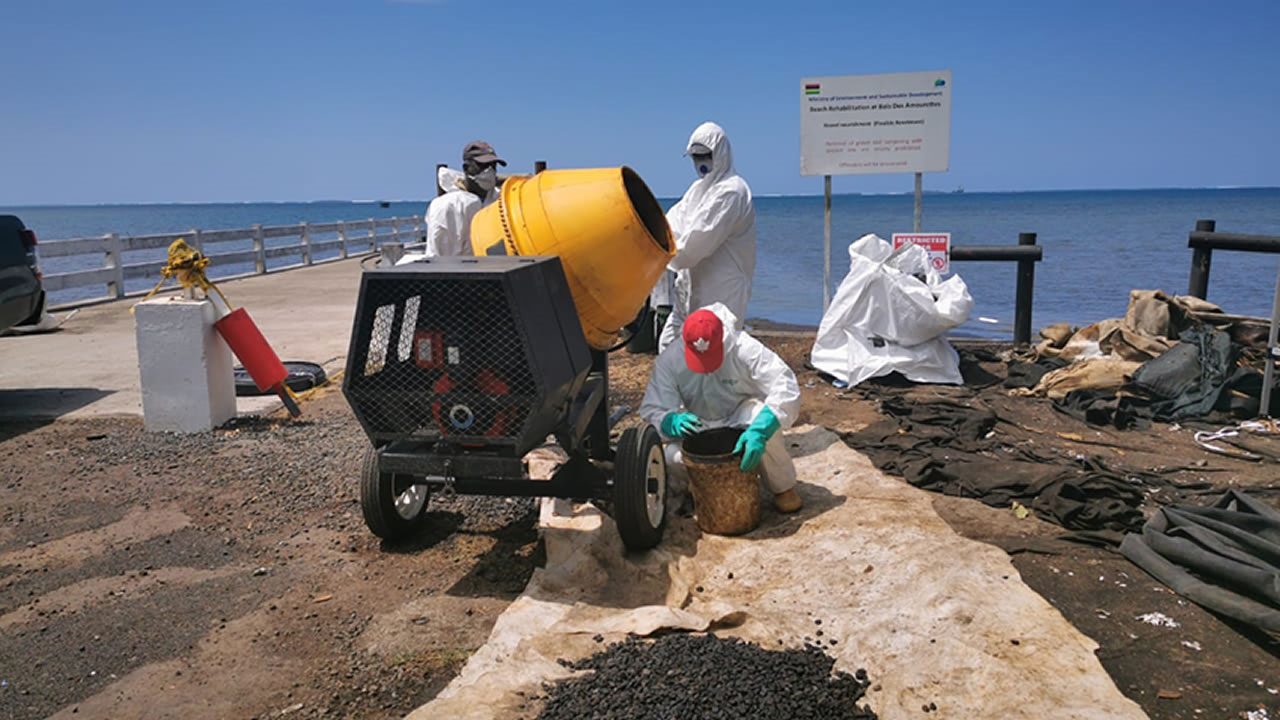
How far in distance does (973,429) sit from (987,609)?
8.72ft

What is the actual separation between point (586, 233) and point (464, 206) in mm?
2404

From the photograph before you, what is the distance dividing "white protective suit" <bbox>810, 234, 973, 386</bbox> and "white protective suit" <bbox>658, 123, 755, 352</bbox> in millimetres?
1487

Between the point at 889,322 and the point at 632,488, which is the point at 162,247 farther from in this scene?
the point at 632,488

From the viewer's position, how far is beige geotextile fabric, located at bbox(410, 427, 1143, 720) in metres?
2.80

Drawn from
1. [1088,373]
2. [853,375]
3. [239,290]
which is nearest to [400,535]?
[853,375]

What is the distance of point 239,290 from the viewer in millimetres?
14336

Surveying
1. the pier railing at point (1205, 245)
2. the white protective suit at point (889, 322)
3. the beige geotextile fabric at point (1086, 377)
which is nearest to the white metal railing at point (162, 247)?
the white protective suit at point (889, 322)

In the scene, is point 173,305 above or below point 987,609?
above

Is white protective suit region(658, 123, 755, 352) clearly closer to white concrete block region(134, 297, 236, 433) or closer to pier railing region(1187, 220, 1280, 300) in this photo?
white concrete block region(134, 297, 236, 433)

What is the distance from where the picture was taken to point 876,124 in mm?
8617

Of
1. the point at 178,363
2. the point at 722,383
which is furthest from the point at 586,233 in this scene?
the point at 178,363

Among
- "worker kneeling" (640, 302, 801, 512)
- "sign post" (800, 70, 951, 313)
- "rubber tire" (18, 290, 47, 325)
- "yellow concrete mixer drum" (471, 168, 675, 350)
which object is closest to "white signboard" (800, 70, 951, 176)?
"sign post" (800, 70, 951, 313)

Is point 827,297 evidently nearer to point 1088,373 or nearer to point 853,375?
point 853,375

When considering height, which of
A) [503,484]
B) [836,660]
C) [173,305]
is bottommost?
[836,660]
